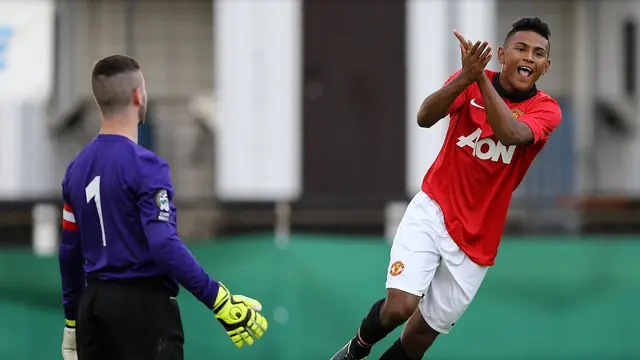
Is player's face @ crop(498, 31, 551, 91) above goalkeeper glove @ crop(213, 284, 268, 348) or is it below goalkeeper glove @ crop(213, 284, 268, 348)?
above

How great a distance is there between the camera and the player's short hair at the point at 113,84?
198 inches

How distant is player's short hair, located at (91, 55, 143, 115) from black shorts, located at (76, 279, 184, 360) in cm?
78

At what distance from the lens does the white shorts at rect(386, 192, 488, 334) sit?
5973 millimetres

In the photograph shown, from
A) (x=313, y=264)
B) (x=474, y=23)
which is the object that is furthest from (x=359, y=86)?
(x=313, y=264)

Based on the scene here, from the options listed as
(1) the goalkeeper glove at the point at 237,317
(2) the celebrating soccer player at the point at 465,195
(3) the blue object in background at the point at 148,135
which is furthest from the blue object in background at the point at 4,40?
(1) the goalkeeper glove at the point at 237,317

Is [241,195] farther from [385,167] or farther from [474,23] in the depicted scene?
[474,23]

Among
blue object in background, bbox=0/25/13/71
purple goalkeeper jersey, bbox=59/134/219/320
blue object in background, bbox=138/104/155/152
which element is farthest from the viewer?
blue object in background, bbox=0/25/13/71

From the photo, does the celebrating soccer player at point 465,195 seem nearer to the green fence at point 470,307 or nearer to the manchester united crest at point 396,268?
the manchester united crest at point 396,268

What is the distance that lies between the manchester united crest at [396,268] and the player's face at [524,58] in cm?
109

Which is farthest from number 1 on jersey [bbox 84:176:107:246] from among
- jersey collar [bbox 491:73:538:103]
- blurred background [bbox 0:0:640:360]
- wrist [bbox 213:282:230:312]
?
blurred background [bbox 0:0:640:360]

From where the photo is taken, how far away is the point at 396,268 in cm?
599

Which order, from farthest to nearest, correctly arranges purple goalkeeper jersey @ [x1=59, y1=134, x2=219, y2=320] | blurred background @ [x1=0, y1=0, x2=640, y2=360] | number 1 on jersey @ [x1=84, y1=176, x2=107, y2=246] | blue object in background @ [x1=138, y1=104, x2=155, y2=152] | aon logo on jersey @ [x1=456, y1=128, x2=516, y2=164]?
blue object in background @ [x1=138, y1=104, x2=155, y2=152], blurred background @ [x1=0, y1=0, x2=640, y2=360], aon logo on jersey @ [x1=456, y1=128, x2=516, y2=164], number 1 on jersey @ [x1=84, y1=176, x2=107, y2=246], purple goalkeeper jersey @ [x1=59, y1=134, x2=219, y2=320]

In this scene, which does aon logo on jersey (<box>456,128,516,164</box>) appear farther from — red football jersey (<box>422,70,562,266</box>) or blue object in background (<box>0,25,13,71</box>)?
blue object in background (<box>0,25,13,71</box>)

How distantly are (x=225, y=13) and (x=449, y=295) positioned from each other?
9905mm
